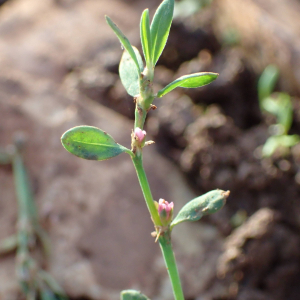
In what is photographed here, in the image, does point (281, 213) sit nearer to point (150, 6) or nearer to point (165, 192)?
point (165, 192)

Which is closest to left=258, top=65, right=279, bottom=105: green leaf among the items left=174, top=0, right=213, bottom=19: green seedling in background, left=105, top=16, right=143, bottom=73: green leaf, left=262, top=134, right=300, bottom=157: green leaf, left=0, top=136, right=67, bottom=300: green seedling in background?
left=262, top=134, right=300, bottom=157: green leaf

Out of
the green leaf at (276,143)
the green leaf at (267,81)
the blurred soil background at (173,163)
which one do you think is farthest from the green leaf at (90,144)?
the green leaf at (267,81)

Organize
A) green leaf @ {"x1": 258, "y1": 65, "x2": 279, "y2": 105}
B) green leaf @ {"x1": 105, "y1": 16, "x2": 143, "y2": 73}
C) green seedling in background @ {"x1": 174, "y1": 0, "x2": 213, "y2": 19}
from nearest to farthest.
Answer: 1. green leaf @ {"x1": 105, "y1": 16, "x2": 143, "y2": 73}
2. green leaf @ {"x1": 258, "y1": 65, "x2": 279, "y2": 105}
3. green seedling in background @ {"x1": 174, "y1": 0, "x2": 213, "y2": 19}

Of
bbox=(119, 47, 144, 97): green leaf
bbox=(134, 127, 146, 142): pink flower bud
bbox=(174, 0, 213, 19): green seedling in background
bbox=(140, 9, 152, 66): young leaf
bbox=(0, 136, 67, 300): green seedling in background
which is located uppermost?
bbox=(174, 0, 213, 19): green seedling in background

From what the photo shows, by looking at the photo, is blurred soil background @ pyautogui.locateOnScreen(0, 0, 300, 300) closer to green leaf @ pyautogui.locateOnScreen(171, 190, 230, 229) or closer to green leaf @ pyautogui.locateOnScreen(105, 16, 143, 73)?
green leaf @ pyautogui.locateOnScreen(171, 190, 230, 229)

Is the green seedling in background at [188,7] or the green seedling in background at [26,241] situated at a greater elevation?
the green seedling in background at [188,7]

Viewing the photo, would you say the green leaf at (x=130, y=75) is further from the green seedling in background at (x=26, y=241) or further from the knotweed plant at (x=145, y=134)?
the green seedling in background at (x=26, y=241)

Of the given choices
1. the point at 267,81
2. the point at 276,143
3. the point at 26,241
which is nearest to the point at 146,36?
the point at 26,241

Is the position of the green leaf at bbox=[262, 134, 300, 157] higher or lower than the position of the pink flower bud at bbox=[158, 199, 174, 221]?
lower
